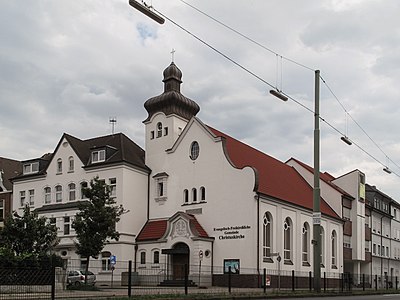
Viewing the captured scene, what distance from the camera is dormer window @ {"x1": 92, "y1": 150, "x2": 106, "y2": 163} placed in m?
52.6

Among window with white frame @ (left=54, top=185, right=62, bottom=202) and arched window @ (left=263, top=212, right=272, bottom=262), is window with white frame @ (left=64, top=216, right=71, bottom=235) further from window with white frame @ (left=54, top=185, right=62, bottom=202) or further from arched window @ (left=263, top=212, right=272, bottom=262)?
arched window @ (left=263, top=212, right=272, bottom=262)

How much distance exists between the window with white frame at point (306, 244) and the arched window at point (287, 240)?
2648 mm

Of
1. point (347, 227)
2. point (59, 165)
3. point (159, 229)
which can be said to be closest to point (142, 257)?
point (159, 229)

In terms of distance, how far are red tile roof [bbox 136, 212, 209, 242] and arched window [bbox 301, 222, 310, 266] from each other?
10433 millimetres

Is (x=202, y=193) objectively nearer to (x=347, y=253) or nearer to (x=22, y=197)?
(x=22, y=197)

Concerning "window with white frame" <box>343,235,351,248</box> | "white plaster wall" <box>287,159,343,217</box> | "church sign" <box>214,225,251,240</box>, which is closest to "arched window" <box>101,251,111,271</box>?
"church sign" <box>214,225,251,240</box>

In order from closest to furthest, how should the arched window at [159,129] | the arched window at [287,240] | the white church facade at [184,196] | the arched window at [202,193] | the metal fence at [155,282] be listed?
1. the metal fence at [155,282]
2. the white church facade at [184,196]
3. the arched window at [202,193]
4. the arched window at [287,240]
5. the arched window at [159,129]

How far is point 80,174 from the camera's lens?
53219mm

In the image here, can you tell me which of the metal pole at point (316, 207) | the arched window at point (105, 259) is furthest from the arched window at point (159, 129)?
the metal pole at point (316, 207)

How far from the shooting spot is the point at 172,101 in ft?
175

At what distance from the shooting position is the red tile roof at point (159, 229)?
46031mm

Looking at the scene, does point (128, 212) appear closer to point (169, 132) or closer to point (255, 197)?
point (169, 132)

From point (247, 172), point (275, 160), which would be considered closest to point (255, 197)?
point (247, 172)

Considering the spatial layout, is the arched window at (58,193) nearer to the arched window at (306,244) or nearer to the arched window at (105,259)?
the arched window at (105,259)
